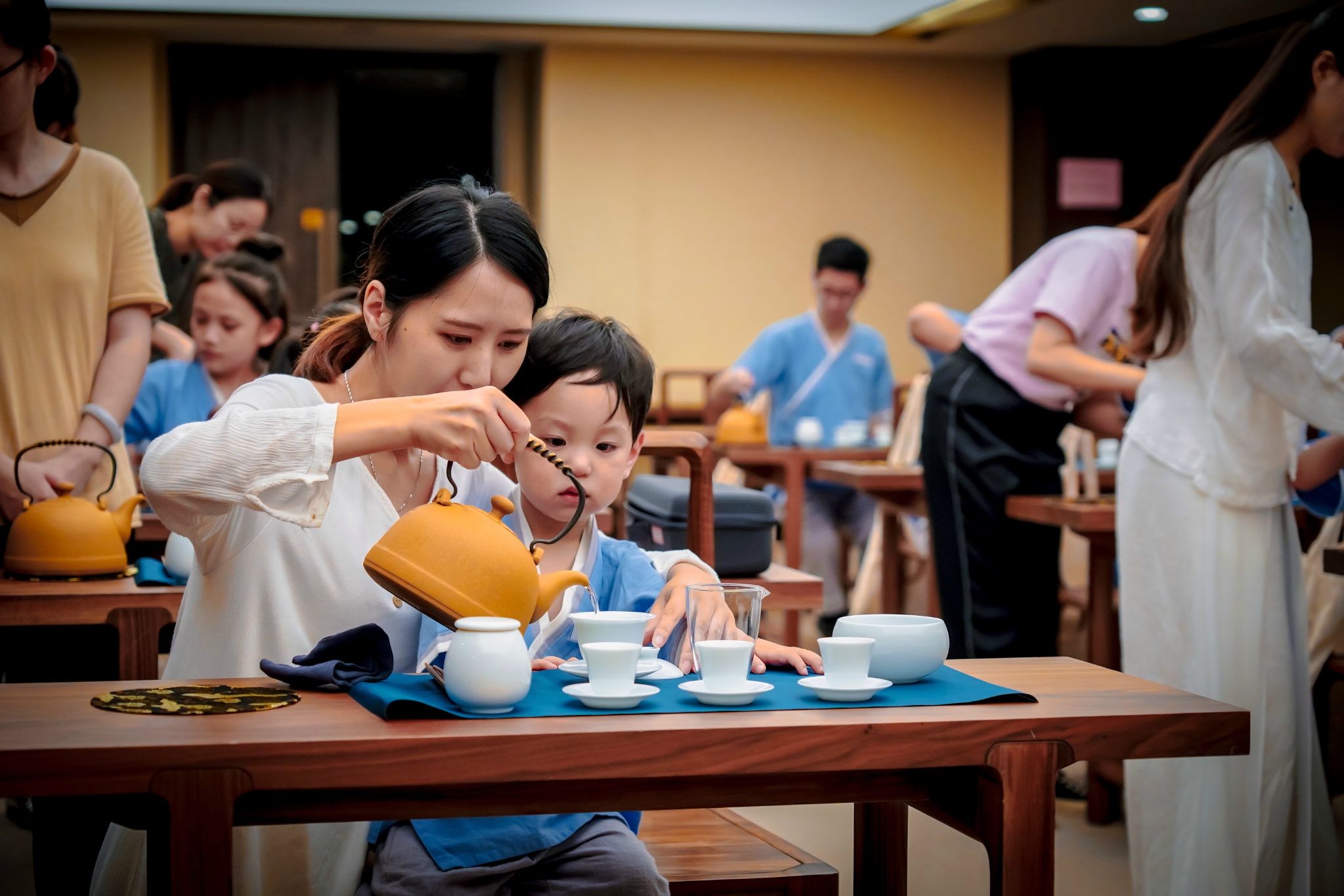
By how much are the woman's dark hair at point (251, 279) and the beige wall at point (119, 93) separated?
4.05 m

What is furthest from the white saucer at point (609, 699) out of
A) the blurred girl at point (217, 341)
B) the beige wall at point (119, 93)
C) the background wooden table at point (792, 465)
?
the beige wall at point (119, 93)

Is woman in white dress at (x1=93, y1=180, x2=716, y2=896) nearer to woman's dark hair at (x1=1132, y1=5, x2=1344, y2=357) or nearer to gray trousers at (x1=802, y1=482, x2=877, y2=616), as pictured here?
woman's dark hair at (x1=1132, y1=5, x2=1344, y2=357)

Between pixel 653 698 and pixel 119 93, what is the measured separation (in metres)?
6.87

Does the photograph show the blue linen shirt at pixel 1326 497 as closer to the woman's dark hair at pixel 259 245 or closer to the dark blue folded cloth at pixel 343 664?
the dark blue folded cloth at pixel 343 664

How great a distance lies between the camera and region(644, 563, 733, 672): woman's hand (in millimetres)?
1229

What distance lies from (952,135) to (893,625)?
6.94 m

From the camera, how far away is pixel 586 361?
1.50m

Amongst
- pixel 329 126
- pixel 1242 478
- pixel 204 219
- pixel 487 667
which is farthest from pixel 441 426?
pixel 329 126

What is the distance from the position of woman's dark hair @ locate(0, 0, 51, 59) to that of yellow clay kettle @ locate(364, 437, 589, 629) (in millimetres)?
1119

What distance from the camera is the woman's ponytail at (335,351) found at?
5.02 feet

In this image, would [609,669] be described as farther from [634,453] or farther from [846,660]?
[634,453]

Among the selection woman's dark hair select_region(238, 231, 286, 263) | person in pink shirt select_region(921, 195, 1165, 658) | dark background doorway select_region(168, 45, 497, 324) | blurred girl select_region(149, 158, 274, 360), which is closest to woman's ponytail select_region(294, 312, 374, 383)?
person in pink shirt select_region(921, 195, 1165, 658)

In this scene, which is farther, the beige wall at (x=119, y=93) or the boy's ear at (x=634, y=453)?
the beige wall at (x=119, y=93)

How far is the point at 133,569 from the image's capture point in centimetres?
214
